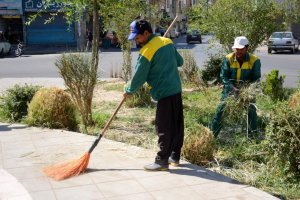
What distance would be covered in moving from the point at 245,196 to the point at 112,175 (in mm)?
1542

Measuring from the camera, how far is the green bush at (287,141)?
193 inches

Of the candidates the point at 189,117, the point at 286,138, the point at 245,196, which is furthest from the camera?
the point at 189,117

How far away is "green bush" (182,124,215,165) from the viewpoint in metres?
5.65

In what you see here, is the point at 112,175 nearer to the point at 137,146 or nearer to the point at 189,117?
the point at 137,146

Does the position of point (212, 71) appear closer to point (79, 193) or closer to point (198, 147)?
point (198, 147)

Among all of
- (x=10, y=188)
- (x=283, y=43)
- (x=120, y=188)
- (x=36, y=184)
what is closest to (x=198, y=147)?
(x=120, y=188)

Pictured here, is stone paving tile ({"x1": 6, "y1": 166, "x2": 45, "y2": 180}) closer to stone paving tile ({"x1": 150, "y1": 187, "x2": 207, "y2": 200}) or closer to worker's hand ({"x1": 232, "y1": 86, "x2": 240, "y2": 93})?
stone paving tile ({"x1": 150, "y1": 187, "x2": 207, "y2": 200})

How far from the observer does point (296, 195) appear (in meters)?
4.59

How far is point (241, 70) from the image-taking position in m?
6.47

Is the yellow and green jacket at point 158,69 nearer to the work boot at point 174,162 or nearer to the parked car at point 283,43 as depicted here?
the work boot at point 174,162

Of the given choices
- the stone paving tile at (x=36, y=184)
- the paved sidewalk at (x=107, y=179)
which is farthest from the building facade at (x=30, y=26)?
the stone paving tile at (x=36, y=184)

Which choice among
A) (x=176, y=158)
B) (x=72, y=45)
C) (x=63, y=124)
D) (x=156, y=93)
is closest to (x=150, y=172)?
(x=176, y=158)

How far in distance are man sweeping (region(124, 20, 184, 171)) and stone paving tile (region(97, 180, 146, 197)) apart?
471mm

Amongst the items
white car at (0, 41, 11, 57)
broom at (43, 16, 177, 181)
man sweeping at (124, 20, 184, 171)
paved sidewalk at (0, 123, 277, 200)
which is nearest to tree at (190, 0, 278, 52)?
paved sidewalk at (0, 123, 277, 200)
